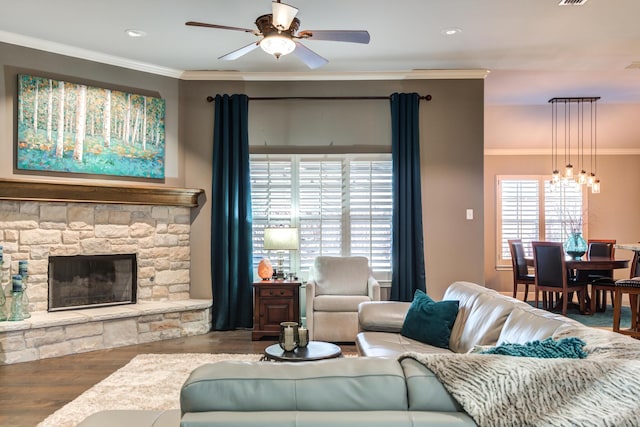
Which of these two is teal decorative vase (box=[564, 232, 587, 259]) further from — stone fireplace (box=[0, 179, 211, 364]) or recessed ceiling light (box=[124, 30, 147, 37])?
recessed ceiling light (box=[124, 30, 147, 37])

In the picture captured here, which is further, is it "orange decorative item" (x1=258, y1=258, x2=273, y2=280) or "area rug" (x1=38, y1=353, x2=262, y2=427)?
"orange decorative item" (x1=258, y1=258, x2=273, y2=280)

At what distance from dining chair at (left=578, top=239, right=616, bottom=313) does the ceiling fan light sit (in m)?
5.21

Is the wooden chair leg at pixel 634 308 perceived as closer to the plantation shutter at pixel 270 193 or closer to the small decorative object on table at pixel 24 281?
the plantation shutter at pixel 270 193

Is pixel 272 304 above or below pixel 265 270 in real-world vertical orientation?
below

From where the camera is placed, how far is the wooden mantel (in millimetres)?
4891

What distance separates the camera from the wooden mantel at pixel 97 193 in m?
4.89

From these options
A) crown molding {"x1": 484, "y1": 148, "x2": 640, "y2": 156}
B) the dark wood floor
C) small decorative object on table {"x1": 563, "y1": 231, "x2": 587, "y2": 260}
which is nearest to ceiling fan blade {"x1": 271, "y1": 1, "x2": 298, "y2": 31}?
the dark wood floor

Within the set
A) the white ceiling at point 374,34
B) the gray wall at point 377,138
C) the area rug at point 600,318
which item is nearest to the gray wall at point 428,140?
the gray wall at point 377,138

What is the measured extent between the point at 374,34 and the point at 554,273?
14.0 ft

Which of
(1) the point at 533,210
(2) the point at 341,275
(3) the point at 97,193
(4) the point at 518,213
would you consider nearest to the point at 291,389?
(2) the point at 341,275

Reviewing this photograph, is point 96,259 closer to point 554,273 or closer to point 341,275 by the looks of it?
point 341,275

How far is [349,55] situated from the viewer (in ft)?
18.0

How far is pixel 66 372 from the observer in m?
4.30

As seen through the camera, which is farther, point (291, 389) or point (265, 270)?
point (265, 270)
